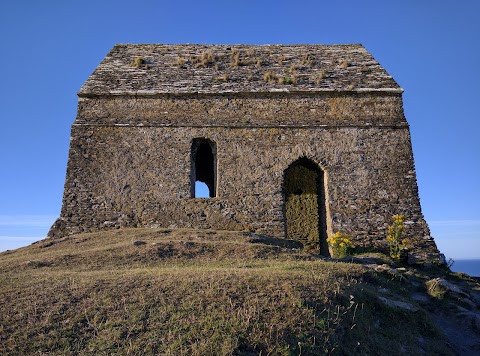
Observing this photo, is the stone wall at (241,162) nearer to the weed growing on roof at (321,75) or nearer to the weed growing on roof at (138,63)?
the weed growing on roof at (321,75)

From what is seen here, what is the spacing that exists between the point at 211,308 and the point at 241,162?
1085 centimetres

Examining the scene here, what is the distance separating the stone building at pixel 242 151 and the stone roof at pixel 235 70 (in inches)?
3.9

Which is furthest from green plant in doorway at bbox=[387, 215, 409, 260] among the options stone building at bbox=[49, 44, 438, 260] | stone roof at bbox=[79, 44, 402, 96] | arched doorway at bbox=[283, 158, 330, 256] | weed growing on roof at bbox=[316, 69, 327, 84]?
weed growing on roof at bbox=[316, 69, 327, 84]

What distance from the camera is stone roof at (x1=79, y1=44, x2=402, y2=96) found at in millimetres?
18453

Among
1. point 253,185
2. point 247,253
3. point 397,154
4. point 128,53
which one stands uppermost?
point 128,53

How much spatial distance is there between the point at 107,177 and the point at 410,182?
41.4 feet

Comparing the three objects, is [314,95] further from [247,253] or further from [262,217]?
[247,253]

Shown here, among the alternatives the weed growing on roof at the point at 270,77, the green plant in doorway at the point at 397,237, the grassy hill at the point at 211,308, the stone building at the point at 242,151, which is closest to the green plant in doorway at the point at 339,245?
the stone building at the point at 242,151

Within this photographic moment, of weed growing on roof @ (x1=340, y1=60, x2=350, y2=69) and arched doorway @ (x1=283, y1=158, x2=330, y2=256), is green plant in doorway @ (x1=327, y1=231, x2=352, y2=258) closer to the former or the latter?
arched doorway @ (x1=283, y1=158, x2=330, y2=256)

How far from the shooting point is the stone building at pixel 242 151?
16766 mm

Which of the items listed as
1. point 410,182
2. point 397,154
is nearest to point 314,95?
point 397,154

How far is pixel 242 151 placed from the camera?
57.7ft

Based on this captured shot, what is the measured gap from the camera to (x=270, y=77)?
62.4 ft

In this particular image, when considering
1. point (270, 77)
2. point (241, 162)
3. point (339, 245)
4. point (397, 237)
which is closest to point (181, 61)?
point (270, 77)
